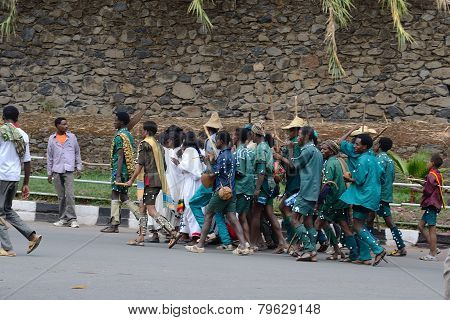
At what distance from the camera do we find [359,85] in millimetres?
19219

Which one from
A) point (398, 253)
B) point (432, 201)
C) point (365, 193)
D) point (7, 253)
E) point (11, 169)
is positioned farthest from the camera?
point (398, 253)

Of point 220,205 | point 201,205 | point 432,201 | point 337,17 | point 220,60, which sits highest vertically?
point 337,17

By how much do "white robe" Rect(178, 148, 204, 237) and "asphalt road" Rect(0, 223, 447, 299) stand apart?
1.36 ft

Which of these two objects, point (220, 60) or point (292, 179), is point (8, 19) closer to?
point (220, 60)

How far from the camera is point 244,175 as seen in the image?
41.0 ft

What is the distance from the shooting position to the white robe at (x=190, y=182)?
43.6 ft

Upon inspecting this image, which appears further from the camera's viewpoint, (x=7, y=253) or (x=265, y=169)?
(x=265, y=169)

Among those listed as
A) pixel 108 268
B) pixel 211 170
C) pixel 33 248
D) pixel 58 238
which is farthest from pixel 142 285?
pixel 58 238

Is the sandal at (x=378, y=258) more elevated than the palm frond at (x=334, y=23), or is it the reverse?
the palm frond at (x=334, y=23)

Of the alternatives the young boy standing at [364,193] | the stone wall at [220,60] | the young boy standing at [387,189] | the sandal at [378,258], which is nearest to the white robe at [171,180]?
the young boy standing at [387,189]

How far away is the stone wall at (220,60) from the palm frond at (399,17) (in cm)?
31

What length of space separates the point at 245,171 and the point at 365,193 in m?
1.69

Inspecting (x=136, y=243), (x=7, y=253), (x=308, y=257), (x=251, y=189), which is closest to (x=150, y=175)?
(x=136, y=243)

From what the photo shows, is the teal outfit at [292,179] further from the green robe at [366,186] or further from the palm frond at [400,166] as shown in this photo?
the palm frond at [400,166]
